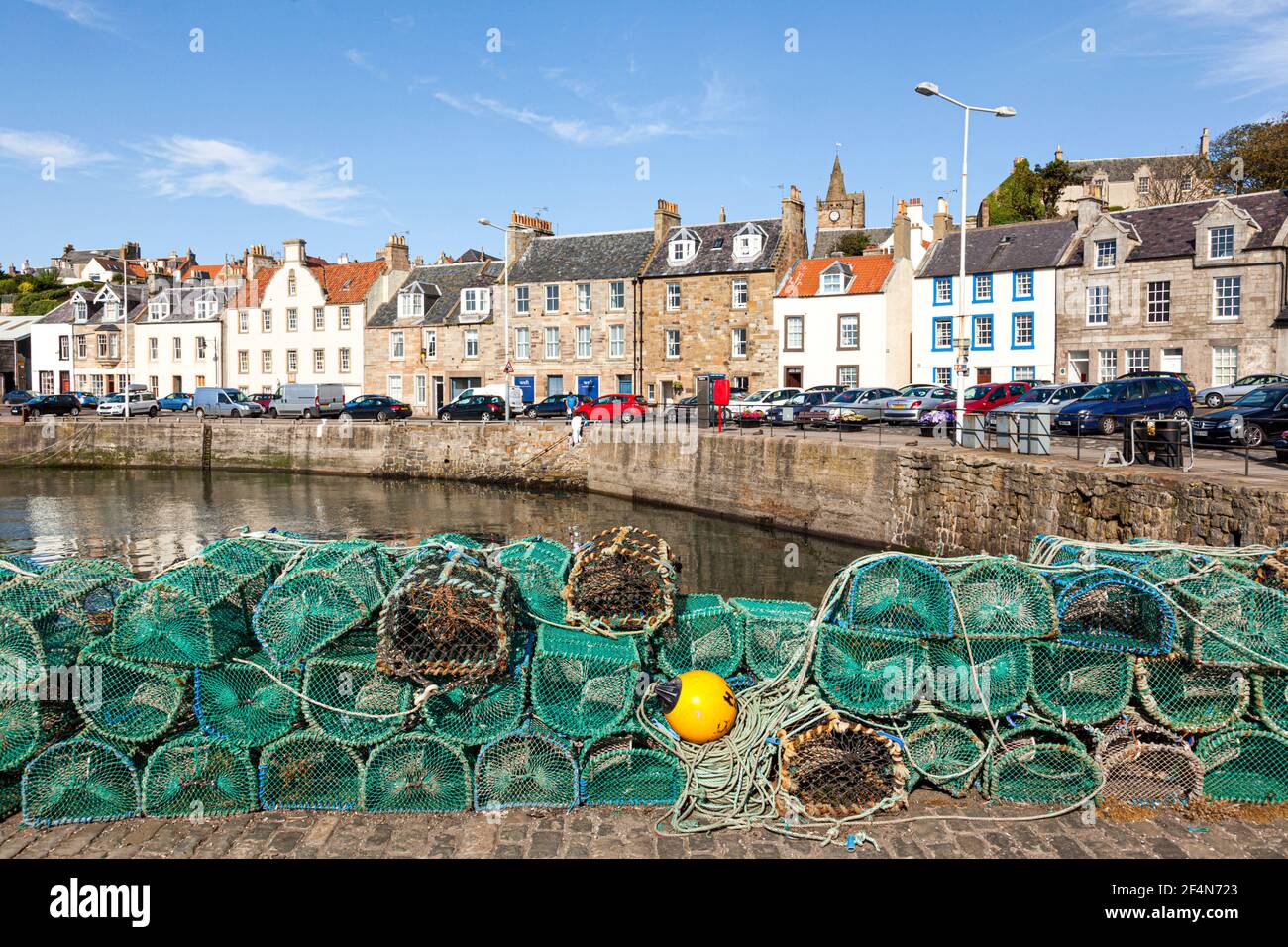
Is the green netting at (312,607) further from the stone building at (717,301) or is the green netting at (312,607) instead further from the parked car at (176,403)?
the parked car at (176,403)

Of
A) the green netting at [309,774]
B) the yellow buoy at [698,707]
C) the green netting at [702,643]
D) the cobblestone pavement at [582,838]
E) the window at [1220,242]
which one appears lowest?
the cobblestone pavement at [582,838]

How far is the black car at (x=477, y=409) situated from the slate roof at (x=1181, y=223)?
22351 mm

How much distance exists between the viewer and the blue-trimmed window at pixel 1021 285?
1537 inches

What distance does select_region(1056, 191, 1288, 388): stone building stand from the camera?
3381 centimetres

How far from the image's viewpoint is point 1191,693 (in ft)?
21.4

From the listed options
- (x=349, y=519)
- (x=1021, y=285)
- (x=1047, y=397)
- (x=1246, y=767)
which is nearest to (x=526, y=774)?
(x=1246, y=767)

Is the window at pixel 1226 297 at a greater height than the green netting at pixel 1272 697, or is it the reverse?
the window at pixel 1226 297

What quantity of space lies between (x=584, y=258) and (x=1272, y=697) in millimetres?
43720

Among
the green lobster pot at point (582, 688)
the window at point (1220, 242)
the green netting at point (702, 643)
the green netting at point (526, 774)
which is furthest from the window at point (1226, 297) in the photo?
the green netting at point (526, 774)

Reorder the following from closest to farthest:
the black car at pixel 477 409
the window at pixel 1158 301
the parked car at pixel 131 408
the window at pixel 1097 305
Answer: the window at pixel 1158 301 → the window at pixel 1097 305 → the black car at pixel 477 409 → the parked car at pixel 131 408

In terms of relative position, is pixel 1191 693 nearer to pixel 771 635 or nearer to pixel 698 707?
pixel 771 635

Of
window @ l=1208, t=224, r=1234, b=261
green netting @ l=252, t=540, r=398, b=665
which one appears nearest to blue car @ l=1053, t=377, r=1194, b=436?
window @ l=1208, t=224, r=1234, b=261

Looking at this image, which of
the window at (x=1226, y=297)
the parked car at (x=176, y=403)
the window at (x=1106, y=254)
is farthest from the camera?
the parked car at (x=176, y=403)

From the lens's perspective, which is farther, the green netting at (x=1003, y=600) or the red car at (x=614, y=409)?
the red car at (x=614, y=409)
